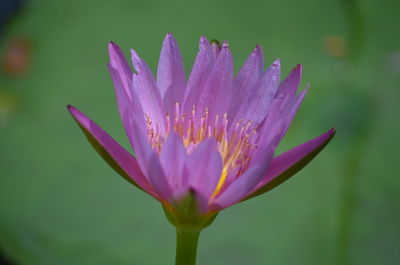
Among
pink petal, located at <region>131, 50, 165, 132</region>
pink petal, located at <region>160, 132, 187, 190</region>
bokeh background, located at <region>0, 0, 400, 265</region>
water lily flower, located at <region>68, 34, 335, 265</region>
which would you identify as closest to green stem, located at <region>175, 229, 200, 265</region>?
water lily flower, located at <region>68, 34, 335, 265</region>

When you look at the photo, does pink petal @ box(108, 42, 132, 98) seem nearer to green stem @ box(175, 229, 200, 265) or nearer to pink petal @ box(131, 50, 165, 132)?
pink petal @ box(131, 50, 165, 132)

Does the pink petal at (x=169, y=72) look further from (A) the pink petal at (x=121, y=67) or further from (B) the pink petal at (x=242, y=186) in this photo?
(B) the pink petal at (x=242, y=186)

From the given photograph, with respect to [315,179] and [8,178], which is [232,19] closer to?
[315,179]

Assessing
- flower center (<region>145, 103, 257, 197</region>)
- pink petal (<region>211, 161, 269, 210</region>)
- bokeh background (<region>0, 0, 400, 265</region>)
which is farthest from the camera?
bokeh background (<region>0, 0, 400, 265</region>)

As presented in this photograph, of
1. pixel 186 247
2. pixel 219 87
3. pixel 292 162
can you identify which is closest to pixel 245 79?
pixel 219 87

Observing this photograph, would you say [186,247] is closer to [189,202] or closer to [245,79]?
[189,202]

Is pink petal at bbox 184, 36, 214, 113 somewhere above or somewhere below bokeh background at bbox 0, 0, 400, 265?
above

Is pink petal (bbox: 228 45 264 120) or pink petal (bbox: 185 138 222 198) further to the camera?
pink petal (bbox: 228 45 264 120)
